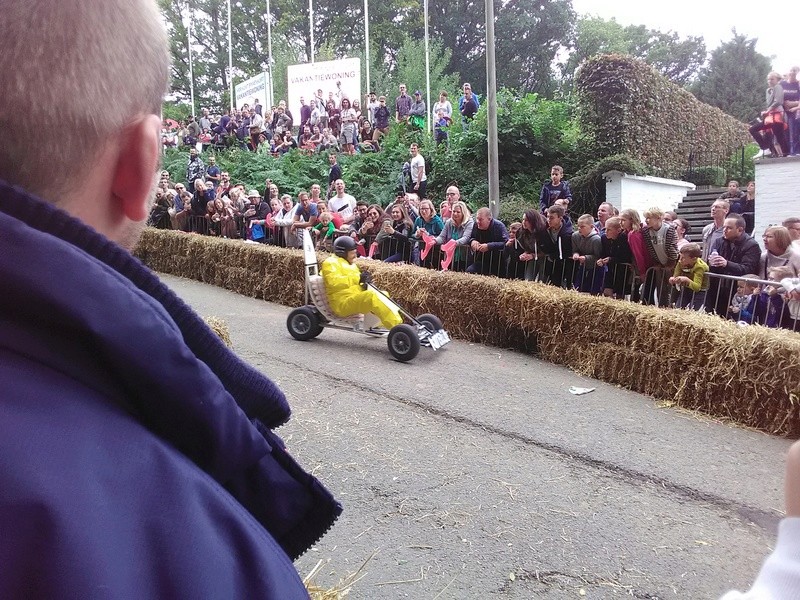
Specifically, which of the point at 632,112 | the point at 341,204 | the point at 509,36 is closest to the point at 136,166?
the point at 341,204

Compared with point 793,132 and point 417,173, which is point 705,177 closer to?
point 793,132

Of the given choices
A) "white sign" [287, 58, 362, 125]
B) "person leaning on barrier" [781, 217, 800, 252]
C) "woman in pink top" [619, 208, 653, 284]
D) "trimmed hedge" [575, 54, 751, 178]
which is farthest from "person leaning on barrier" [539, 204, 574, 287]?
"white sign" [287, 58, 362, 125]

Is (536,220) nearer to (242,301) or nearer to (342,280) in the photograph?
(342,280)

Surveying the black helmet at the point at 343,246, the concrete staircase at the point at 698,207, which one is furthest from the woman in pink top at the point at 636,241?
the concrete staircase at the point at 698,207

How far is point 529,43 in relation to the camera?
166 ft

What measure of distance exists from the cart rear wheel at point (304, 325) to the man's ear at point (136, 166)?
819cm

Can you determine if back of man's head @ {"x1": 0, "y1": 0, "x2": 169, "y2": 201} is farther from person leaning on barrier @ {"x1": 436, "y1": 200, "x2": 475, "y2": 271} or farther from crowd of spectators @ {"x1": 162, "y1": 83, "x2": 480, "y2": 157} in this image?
crowd of spectators @ {"x1": 162, "y1": 83, "x2": 480, "y2": 157}

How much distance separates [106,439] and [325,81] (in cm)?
2929

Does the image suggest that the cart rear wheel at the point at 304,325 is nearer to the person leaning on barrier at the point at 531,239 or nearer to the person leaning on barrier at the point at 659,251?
the person leaning on barrier at the point at 531,239

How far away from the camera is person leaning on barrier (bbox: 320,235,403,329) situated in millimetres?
8492

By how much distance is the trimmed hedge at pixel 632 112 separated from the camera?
17609mm

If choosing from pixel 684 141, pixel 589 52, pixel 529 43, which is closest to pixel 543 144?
pixel 684 141

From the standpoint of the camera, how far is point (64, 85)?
717mm

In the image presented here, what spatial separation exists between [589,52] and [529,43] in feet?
24.0
